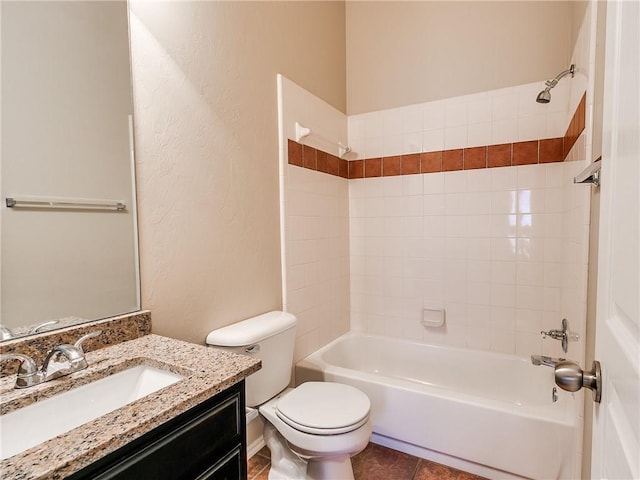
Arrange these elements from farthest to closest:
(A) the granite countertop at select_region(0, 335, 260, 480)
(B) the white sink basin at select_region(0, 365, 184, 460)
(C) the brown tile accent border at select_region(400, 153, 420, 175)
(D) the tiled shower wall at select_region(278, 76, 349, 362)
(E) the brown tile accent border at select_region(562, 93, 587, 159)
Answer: (C) the brown tile accent border at select_region(400, 153, 420, 175) < (D) the tiled shower wall at select_region(278, 76, 349, 362) < (E) the brown tile accent border at select_region(562, 93, 587, 159) < (B) the white sink basin at select_region(0, 365, 184, 460) < (A) the granite countertop at select_region(0, 335, 260, 480)

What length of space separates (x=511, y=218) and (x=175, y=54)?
2.06 m

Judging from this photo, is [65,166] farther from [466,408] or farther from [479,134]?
[479,134]

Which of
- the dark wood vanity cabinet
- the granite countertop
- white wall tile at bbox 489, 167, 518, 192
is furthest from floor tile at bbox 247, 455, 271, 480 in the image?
white wall tile at bbox 489, 167, 518, 192

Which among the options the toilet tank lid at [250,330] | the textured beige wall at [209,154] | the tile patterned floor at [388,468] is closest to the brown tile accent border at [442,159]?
the textured beige wall at [209,154]

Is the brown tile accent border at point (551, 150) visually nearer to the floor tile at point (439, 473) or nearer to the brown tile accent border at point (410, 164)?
the brown tile accent border at point (410, 164)

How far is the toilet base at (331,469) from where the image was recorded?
1.54 m

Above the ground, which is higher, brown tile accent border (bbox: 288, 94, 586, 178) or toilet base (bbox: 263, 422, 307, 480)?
brown tile accent border (bbox: 288, 94, 586, 178)

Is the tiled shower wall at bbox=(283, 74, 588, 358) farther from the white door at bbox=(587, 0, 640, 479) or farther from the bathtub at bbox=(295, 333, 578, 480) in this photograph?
the white door at bbox=(587, 0, 640, 479)

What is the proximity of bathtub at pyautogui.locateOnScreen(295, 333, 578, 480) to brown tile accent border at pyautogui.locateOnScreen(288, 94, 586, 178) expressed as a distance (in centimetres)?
124

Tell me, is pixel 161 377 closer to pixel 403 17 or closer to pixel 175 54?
pixel 175 54

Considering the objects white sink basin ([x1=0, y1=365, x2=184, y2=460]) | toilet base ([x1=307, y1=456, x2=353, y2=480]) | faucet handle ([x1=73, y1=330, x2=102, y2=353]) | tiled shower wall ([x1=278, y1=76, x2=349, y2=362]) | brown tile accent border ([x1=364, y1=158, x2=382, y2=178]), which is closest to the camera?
white sink basin ([x1=0, y1=365, x2=184, y2=460])

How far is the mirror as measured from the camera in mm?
1029

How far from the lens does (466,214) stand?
7.64ft

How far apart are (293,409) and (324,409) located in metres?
0.14
